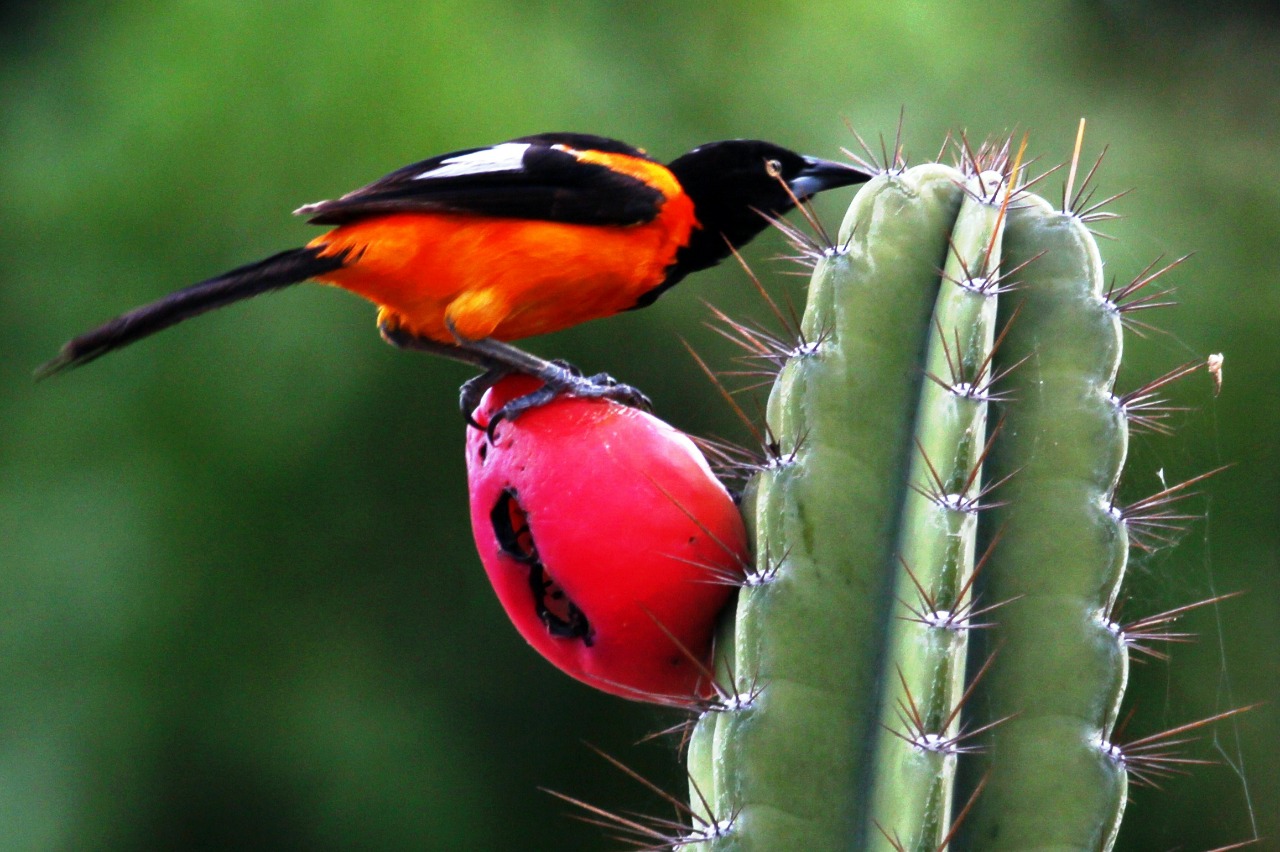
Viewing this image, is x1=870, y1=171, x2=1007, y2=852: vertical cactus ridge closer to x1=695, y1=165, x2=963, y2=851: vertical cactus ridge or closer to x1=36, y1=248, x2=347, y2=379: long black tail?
x1=695, y1=165, x2=963, y2=851: vertical cactus ridge

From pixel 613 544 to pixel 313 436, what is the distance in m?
4.08

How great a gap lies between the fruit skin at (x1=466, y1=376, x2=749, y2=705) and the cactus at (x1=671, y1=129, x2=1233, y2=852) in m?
0.12

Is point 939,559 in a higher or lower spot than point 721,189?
lower

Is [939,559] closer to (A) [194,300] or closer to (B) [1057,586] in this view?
(B) [1057,586]

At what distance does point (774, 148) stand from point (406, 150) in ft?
11.3

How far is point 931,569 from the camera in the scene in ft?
4.52

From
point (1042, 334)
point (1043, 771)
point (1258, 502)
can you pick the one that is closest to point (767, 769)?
point (1043, 771)

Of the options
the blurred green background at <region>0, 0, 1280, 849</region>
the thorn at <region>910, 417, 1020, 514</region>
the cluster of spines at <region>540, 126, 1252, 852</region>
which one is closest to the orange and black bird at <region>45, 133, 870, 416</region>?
the cluster of spines at <region>540, 126, 1252, 852</region>

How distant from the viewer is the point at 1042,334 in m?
1.51

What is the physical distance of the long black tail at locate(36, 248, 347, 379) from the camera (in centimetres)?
192

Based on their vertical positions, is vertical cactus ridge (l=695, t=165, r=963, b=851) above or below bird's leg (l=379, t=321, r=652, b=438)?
below

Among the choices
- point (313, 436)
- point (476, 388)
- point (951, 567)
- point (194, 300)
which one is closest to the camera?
point (951, 567)

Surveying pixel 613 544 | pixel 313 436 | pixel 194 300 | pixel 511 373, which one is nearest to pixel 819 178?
pixel 511 373

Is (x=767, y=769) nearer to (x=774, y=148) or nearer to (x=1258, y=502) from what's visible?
(x=774, y=148)
